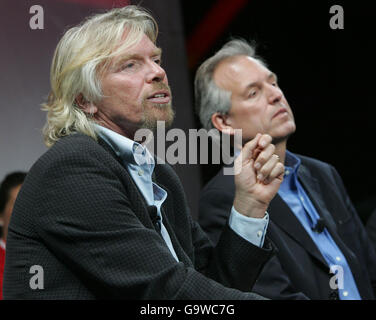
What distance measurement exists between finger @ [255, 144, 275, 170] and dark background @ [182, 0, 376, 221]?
5.23 ft

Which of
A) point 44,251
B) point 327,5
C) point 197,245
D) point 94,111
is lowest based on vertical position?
point 197,245

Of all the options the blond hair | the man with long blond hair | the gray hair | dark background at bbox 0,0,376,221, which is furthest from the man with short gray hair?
the blond hair

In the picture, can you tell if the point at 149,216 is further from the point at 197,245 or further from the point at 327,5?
the point at 327,5

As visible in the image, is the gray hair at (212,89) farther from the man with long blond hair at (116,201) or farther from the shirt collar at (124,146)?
the shirt collar at (124,146)

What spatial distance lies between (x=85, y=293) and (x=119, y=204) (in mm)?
211

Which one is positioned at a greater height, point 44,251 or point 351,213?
point 44,251

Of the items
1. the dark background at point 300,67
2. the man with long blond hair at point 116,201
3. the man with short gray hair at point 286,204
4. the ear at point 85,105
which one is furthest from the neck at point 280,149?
the ear at point 85,105

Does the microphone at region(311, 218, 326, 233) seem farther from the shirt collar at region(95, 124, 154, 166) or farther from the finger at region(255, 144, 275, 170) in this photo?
the shirt collar at region(95, 124, 154, 166)

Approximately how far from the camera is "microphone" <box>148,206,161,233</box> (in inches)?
61.3

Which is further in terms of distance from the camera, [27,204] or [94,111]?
[94,111]

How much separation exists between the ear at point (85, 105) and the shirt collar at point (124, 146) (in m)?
0.10
